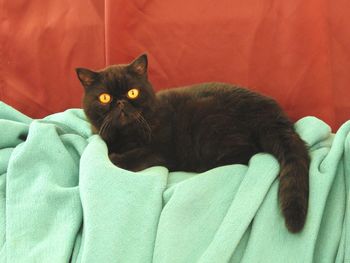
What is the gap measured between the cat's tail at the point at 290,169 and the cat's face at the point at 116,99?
37 cm

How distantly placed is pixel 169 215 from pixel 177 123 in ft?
1.34

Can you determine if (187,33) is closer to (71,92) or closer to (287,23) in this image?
(287,23)

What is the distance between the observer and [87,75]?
1.12 meters

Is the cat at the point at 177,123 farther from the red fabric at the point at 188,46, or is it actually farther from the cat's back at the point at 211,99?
the red fabric at the point at 188,46

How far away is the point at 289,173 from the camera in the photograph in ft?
2.82

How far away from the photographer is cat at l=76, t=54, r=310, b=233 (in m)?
1.05

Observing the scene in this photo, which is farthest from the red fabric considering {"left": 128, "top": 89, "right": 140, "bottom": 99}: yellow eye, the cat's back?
{"left": 128, "top": 89, "right": 140, "bottom": 99}: yellow eye

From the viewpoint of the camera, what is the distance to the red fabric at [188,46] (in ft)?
4.19

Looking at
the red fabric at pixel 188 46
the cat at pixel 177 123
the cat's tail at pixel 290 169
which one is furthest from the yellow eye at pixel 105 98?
the cat's tail at pixel 290 169

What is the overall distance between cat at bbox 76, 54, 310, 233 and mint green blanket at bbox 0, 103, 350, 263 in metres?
0.10

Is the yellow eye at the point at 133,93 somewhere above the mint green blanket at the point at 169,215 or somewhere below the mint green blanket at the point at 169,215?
above

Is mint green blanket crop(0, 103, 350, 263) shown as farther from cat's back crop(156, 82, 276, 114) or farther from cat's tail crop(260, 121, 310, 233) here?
cat's back crop(156, 82, 276, 114)

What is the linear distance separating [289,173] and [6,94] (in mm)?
1193

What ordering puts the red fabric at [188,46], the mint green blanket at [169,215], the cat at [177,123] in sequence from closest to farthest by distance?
the mint green blanket at [169,215]
the cat at [177,123]
the red fabric at [188,46]
